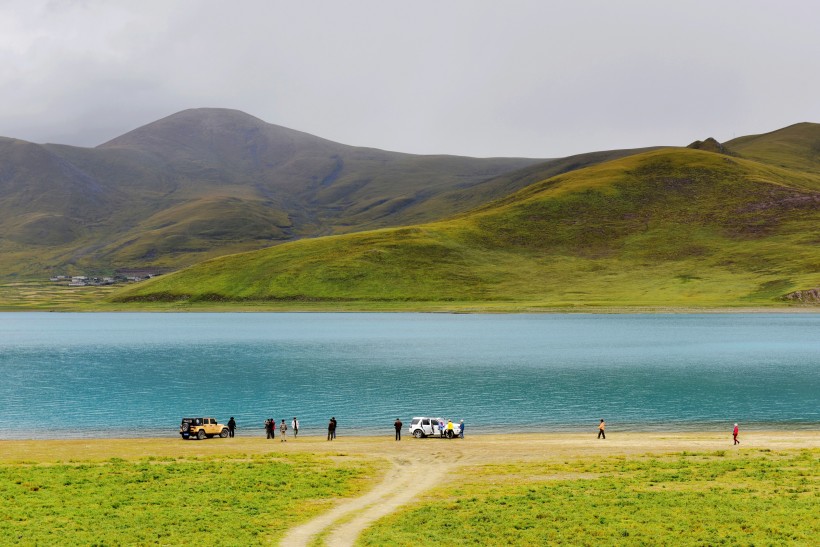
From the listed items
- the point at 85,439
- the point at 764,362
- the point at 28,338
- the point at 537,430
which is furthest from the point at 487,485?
the point at 28,338

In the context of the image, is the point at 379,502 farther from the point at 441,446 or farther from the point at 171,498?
the point at 441,446

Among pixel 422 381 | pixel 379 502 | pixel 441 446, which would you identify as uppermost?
pixel 422 381

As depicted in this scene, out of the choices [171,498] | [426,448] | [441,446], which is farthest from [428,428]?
[171,498]

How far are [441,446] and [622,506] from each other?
84.6 ft

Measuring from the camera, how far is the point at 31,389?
4104 inches

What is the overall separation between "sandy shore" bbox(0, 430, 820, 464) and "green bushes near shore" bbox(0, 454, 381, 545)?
212 inches

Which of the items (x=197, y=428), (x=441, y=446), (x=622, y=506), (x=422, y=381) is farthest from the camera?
(x=422, y=381)

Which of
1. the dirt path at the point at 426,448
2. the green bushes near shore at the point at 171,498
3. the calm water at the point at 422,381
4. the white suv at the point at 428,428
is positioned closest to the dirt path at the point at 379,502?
the dirt path at the point at 426,448

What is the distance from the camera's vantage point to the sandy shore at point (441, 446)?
185 feet

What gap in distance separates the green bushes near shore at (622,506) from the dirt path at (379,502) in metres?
1.19

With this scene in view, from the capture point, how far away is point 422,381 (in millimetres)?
108312

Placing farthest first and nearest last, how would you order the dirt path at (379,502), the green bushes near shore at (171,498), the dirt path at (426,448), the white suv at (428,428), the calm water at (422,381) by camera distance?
the calm water at (422,381)
the white suv at (428,428)
the dirt path at (426,448)
the dirt path at (379,502)
the green bushes near shore at (171,498)

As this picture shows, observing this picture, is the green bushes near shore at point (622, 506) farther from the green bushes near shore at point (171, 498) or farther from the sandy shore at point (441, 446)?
the sandy shore at point (441, 446)

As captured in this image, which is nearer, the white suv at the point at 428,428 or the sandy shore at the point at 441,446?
the sandy shore at the point at 441,446
